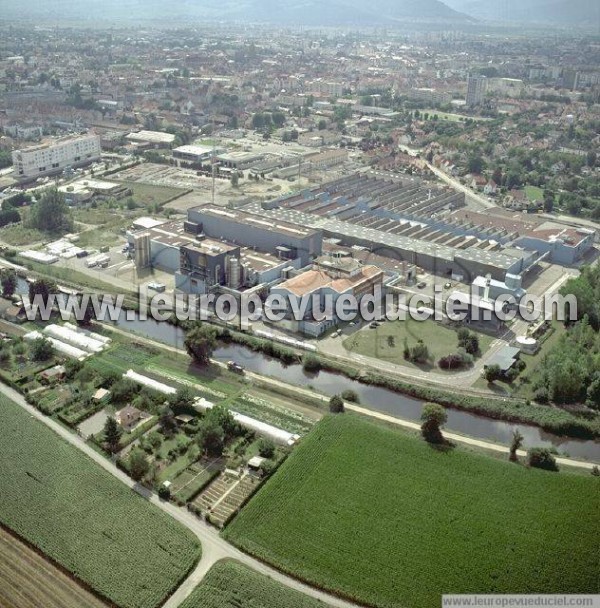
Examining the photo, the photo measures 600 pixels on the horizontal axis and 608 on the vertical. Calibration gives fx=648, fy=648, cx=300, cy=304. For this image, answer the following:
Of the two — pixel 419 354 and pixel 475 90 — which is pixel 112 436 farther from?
→ pixel 475 90

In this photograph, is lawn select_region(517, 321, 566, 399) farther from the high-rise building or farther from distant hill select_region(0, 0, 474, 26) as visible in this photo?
distant hill select_region(0, 0, 474, 26)

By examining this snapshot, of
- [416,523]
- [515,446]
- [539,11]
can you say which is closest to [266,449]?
[416,523]

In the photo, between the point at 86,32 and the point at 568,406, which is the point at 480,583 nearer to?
the point at 568,406

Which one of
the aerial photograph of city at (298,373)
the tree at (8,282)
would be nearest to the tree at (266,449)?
the aerial photograph of city at (298,373)

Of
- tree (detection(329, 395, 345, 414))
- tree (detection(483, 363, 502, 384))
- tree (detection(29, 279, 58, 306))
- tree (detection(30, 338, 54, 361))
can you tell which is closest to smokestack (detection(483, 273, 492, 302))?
tree (detection(483, 363, 502, 384))

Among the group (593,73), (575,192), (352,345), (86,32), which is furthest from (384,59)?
(352,345)
